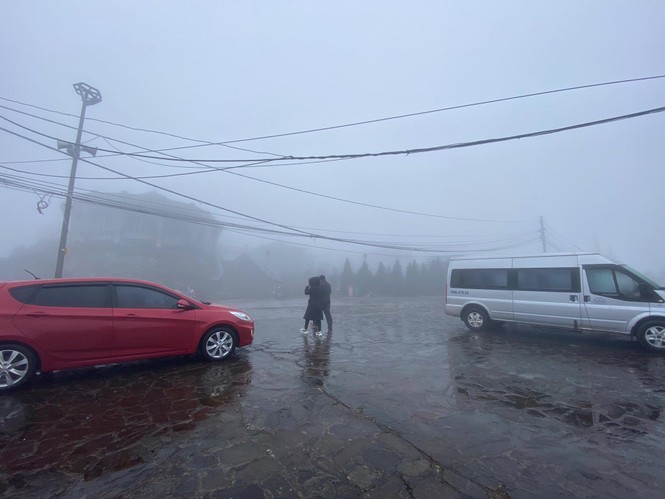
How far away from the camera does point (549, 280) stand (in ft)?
29.4

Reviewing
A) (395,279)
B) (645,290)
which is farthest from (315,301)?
(395,279)

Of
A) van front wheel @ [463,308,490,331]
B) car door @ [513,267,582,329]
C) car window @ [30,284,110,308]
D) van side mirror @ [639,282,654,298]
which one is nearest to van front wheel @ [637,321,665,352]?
van side mirror @ [639,282,654,298]

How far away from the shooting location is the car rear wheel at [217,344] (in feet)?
20.6

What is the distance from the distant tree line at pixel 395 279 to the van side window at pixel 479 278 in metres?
20.9

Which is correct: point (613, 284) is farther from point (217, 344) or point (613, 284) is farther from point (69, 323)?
point (69, 323)

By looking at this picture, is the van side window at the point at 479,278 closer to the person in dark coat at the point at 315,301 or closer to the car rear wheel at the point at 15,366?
the person in dark coat at the point at 315,301

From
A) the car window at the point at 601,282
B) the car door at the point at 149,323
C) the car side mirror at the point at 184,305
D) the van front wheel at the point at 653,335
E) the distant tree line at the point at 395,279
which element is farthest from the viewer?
the distant tree line at the point at 395,279

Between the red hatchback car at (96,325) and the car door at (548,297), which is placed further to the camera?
the car door at (548,297)

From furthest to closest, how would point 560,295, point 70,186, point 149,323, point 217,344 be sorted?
point 70,186 → point 560,295 → point 217,344 → point 149,323

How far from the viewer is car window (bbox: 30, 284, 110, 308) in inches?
201

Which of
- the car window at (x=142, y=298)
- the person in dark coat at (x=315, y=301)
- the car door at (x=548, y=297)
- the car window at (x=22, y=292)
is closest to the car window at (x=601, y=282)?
the car door at (x=548, y=297)

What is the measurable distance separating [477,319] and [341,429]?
26.2ft

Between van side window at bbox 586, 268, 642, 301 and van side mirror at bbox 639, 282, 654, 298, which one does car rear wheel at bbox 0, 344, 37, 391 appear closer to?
van side window at bbox 586, 268, 642, 301

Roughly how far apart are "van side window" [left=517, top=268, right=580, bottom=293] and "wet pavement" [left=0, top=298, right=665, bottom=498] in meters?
2.25
